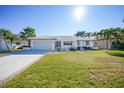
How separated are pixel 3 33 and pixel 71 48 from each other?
1436cm

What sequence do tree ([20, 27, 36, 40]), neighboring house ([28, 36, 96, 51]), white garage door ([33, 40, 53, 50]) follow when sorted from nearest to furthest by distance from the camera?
1. neighboring house ([28, 36, 96, 51])
2. white garage door ([33, 40, 53, 50])
3. tree ([20, 27, 36, 40])

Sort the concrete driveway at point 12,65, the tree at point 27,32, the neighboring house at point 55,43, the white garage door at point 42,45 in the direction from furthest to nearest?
the tree at point 27,32, the white garage door at point 42,45, the neighboring house at point 55,43, the concrete driveway at point 12,65

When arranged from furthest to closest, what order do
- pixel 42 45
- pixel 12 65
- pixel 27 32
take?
pixel 27 32
pixel 42 45
pixel 12 65

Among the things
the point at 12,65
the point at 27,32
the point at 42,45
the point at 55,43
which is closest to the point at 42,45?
the point at 42,45

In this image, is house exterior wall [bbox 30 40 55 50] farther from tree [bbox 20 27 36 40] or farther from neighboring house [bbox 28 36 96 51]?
tree [bbox 20 27 36 40]

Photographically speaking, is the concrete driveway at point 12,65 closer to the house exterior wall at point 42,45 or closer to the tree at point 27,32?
the house exterior wall at point 42,45

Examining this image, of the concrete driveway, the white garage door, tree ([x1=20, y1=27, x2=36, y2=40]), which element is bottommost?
the concrete driveway

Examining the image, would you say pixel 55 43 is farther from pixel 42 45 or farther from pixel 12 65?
pixel 12 65

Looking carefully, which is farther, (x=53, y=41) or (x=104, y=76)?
(x=53, y=41)

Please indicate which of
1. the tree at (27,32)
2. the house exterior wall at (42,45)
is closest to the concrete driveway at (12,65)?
the house exterior wall at (42,45)

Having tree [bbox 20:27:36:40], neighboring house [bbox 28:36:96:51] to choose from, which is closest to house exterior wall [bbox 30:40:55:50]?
neighboring house [bbox 28:36:96:51]
